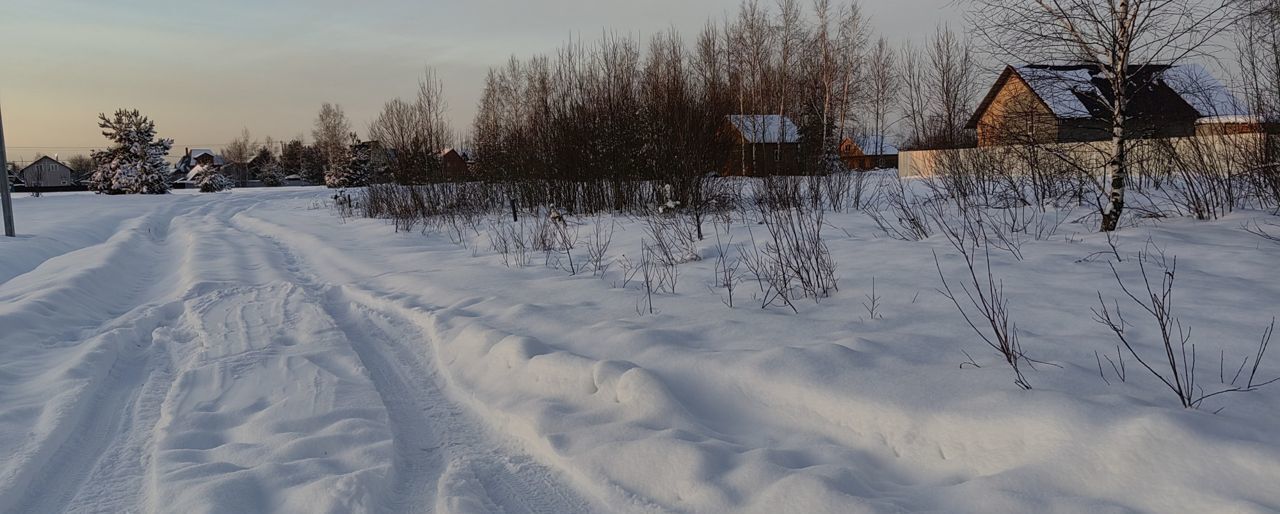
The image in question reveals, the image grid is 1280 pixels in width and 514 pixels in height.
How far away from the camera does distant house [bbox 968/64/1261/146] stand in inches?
275

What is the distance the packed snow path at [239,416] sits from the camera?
2922 millimetres

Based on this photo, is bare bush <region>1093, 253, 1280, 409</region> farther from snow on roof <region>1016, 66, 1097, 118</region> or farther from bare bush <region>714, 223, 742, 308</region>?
snow on roof <region>1016, 66, 1097, 118</region>

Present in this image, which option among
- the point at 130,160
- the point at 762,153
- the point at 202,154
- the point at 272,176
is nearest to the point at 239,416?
the point at 762,153

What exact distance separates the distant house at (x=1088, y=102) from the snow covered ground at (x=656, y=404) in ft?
3.95

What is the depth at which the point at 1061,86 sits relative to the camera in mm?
6992

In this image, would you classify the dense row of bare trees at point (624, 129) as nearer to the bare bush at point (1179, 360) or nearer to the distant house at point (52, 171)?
the bare bush at point (1179, 360)

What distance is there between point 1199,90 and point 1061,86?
1.33 m

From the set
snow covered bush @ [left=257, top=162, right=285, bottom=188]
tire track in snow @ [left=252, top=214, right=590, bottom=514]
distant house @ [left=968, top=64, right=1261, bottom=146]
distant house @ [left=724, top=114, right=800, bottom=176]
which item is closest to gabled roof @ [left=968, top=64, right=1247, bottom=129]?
distant house @ [left=968, top=64, right=1261, bottom=146]

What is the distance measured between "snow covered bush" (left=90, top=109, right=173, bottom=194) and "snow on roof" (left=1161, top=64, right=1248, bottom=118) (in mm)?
57461

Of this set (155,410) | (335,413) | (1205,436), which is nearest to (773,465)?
(1205,436)

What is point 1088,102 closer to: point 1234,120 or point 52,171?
point 1234,120

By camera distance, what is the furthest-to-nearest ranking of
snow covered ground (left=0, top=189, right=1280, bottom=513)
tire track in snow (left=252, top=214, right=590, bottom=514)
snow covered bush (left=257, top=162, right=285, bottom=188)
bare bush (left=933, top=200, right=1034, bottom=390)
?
snow covered bush (left=257, top=162, right=285, bottom=188)
bare bush (left=933, top=200, right=1034, bottom=390)
tire track in snow (left=252, top=214, right=590, bottom=514)
snow covered ground (left=0, top=189, right=1280, bottom=513)

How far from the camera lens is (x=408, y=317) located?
636 centimetres

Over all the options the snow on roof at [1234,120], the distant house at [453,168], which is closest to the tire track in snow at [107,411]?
the snow on roof at [1234,120]
